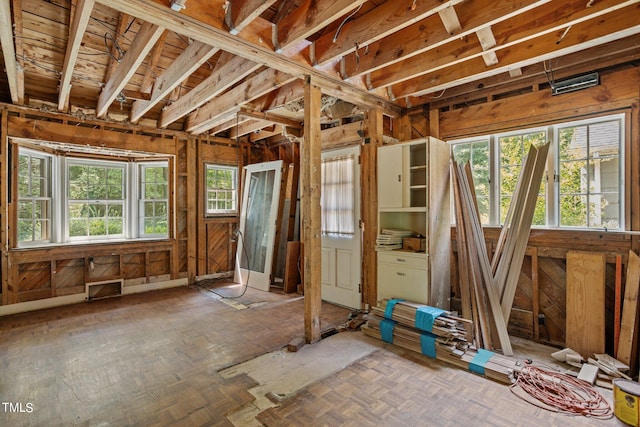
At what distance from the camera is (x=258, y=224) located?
5820 mm

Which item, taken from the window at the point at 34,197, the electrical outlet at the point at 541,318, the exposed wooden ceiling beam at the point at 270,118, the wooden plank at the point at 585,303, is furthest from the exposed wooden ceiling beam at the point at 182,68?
the electrical outlet at the point at 541,318

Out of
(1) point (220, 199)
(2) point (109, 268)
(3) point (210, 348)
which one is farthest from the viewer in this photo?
(1) point (220, 199)

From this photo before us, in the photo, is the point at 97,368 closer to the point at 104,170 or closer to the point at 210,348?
the point at 210,348

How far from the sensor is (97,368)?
2732mm

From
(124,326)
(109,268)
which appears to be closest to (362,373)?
(124,326)

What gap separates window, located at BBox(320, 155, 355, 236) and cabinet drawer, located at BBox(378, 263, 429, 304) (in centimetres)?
83

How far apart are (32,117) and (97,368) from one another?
3842mm

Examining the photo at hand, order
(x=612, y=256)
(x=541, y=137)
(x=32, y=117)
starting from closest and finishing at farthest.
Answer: (x=612, y=256) < (x=541, y=137) < (x=32, y=117)

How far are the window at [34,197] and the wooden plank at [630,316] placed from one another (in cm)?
719

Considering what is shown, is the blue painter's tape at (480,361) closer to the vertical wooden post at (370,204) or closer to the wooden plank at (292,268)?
the vertical wooden post at (370,204)

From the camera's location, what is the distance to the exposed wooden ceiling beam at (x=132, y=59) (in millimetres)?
2646

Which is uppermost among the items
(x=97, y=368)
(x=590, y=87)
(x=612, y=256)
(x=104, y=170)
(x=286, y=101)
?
(x=286, y=101)

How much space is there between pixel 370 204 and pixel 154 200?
4095 millimetres

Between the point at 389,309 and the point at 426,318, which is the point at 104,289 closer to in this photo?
the point at 389,309
